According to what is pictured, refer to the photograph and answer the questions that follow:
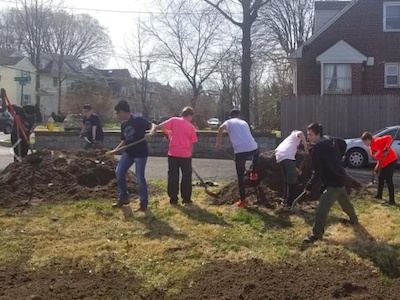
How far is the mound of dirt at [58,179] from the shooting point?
912cm

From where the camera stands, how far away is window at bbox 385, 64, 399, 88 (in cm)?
2695

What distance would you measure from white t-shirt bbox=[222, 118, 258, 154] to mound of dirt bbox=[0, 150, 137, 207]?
2253mm

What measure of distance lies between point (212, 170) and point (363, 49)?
50.5ft

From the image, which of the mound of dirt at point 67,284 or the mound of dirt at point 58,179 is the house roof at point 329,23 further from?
the mound of dirt at point 67,284

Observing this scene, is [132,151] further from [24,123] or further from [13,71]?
[13,71]

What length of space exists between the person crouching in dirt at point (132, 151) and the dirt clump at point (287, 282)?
2.79m

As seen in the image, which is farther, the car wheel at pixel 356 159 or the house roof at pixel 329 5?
the house roof at pixel 329 5

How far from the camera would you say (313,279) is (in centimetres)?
520

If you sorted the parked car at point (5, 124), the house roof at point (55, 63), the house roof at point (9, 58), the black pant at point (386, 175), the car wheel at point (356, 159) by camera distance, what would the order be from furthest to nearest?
1. the house roof at point (55, 63)
2. the house roof at point (9, 58)
3. the parked car at point (5, 124)
4. the car wheel at point (356, 159)
5. the black pant at point (386, 175)

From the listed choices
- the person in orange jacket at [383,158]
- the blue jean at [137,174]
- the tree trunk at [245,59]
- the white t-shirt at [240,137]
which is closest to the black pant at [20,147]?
the blue jean at [137,174]

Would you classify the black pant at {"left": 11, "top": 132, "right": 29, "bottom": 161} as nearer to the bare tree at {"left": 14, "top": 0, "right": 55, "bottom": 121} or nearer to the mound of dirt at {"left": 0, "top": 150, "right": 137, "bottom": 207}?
the mound of dirt at {"left": 0, "top": 150, "right": 137, "bottom": 207}

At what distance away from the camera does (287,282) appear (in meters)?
5.12

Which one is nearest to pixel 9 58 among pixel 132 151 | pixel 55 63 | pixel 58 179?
pixel 55 63

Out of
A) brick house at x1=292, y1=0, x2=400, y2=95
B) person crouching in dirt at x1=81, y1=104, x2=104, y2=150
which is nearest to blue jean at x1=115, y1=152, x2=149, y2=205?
person crouching in dirt at x1=81, y1=104, x2=104, y2=150
